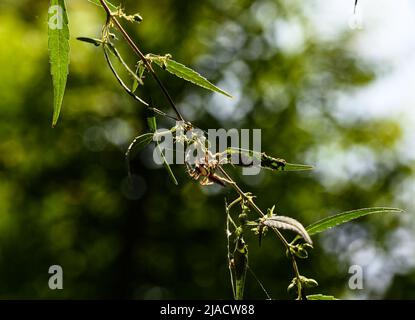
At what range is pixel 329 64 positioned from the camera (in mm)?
6781

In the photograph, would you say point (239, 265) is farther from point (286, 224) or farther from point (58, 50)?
point (58, 50)

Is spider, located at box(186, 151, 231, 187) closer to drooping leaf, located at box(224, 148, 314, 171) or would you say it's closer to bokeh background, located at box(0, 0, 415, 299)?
drooping leaf, located at box(224, 148, 314, 171)

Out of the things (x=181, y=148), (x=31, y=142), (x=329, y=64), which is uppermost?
(x=329, y=64)

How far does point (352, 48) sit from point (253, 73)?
4.01ft

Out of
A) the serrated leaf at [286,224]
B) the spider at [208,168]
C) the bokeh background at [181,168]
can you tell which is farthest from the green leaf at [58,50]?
the bokeh background at [181,168]

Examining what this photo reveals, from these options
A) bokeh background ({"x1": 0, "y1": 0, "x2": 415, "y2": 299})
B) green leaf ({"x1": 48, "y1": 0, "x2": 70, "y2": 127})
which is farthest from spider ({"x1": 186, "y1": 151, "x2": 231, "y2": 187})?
bokeh background ({"x1": 0, "y1": 0, "x2": 415, "y2": 299})

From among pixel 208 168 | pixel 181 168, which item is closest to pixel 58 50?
pixel 208 168

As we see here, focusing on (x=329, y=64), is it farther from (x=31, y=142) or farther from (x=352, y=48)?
(x=31, y=142)

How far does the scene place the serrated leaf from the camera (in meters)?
0.57

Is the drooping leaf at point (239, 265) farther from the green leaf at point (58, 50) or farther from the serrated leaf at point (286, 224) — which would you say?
the green leaf at point (58, 50)
